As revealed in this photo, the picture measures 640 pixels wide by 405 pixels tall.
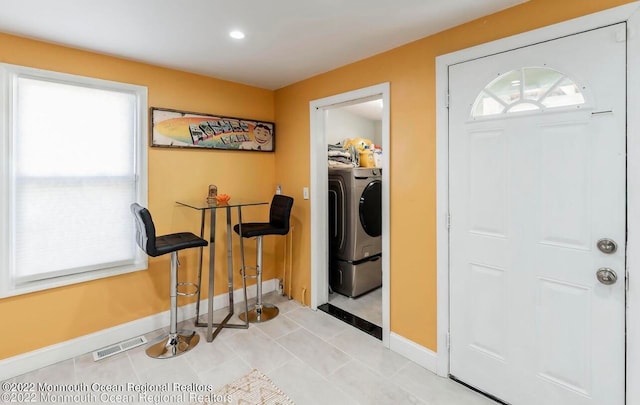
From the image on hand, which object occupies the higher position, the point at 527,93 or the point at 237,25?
the point at 237,25

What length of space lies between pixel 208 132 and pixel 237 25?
1243 millimetres

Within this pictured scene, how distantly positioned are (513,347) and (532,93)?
1424 mm

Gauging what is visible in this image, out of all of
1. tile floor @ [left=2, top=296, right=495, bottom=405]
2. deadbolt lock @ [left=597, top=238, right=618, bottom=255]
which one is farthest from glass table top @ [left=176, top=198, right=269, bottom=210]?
deadbolt lock @ [left=597, top=238, right=618, bottom=255]

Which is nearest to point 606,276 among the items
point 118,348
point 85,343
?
point 118,348

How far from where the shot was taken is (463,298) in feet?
6.62

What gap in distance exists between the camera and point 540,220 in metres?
1.68

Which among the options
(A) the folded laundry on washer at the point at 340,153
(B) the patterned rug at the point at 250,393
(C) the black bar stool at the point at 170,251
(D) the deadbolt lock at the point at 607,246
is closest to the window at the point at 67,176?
(C) the black bar stool at the point at 170,251

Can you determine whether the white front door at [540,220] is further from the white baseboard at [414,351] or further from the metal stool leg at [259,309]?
the metal stool leg at [259,309]

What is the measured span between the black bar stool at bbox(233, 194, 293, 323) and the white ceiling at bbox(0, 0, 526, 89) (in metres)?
1.29

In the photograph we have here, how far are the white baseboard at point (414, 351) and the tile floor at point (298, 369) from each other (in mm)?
44

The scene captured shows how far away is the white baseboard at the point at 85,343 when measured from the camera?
2.14 m

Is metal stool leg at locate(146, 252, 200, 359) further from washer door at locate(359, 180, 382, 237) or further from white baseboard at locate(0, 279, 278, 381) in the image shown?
washer door at locate(359, 180, 382, 237)

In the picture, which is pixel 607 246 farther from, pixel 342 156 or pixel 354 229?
pixel 342 156

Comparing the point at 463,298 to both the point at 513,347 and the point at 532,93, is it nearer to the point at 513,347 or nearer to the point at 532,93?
the point at 513,347
